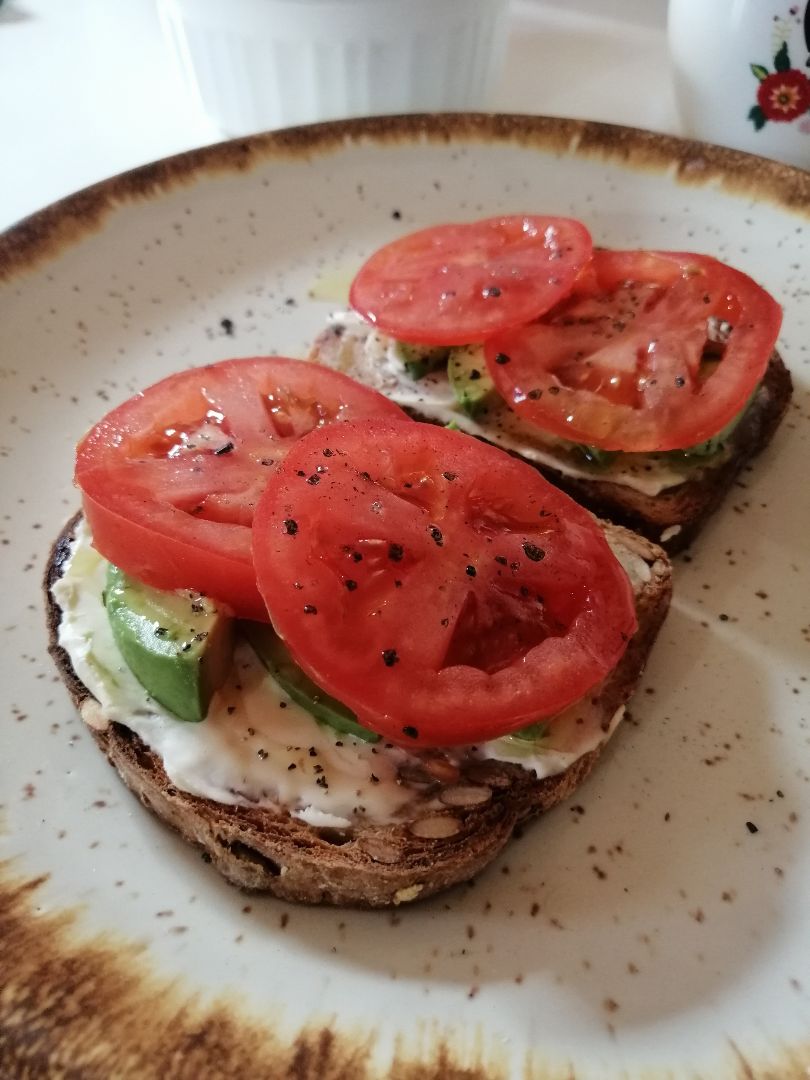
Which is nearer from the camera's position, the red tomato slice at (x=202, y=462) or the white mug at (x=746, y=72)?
the red tomato slice at (x=202, y=462)

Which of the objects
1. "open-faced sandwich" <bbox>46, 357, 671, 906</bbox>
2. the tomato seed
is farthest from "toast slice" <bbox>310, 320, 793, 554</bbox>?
the tomato seed

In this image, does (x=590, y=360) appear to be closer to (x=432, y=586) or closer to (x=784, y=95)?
(x=432, y=586)

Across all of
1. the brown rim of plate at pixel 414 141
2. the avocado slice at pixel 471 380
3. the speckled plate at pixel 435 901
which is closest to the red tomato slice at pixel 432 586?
the speckled plate at pixel 435 901

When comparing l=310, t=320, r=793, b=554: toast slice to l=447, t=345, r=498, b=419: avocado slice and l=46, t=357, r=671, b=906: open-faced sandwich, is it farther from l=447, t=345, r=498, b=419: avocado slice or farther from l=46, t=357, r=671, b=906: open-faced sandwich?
l=46, t=357, r=671, b=906: open-faced sandwich

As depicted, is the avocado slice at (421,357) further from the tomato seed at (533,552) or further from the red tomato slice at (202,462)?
the tomato seed at (533,552)

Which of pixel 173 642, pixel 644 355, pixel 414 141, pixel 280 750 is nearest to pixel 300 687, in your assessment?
pixel 280 750

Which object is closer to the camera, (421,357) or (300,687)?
(300,687)

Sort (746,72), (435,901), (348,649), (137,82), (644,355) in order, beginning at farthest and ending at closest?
(137,82) → (746,72) → (644,355) → (435,901) → (348,649)
